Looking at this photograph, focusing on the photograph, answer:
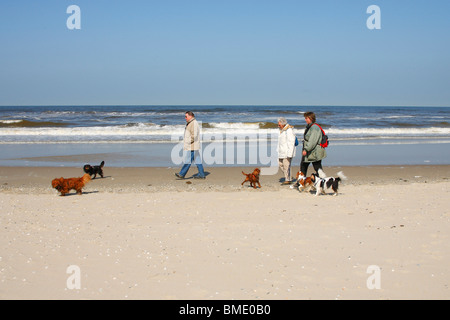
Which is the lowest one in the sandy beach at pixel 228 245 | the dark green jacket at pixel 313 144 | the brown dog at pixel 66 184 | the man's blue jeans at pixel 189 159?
the sandy beach at pixel 228 245

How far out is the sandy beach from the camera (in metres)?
3.75

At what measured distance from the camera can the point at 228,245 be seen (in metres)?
4.86

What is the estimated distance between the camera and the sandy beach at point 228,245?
3750 mm

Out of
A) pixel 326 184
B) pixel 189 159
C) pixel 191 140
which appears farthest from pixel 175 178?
pixel 326 184

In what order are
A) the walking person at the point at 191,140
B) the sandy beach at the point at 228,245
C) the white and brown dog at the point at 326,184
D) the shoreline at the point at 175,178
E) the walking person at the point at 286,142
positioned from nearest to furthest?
the sandy beach at the point at 228,245
the white and brown dog at the point at 326,184
the walking person at the point at 286,142
the shoreline at the point at 175,178
the walking person at the point at 191,140

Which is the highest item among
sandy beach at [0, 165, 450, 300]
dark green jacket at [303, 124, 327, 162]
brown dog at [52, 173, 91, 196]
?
dark green jacket at [303, 124, 327, 162]

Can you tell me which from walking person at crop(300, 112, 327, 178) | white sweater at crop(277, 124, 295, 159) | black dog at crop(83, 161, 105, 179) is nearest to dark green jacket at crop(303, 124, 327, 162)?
walking person at crop(300, 112, 327, 178)

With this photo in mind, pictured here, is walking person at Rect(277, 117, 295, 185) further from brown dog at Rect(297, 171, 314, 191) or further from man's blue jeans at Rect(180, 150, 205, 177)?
man's blue jeans at Rect(180, 150, 205, 177)

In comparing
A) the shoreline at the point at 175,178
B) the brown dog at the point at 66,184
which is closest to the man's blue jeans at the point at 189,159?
the shoreline at the point at 175,178

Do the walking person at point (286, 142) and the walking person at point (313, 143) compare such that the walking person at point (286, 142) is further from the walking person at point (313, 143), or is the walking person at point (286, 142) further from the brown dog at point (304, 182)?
the brown dog at point (304, 182)

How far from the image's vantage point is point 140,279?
392 cm

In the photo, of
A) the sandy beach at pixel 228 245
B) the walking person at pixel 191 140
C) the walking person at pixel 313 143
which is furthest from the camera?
the walking person at pixel 191 140
